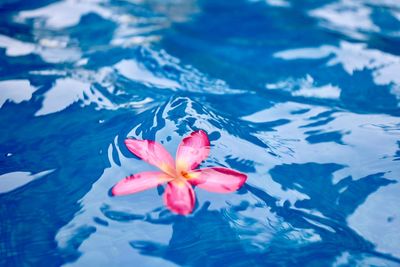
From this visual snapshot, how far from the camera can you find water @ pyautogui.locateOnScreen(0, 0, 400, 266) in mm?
1543

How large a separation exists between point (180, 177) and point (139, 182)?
0.50 feet

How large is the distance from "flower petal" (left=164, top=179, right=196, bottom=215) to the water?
46mm

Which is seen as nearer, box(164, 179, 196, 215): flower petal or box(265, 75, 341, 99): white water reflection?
box(164, 179, 196, 215): flower petal

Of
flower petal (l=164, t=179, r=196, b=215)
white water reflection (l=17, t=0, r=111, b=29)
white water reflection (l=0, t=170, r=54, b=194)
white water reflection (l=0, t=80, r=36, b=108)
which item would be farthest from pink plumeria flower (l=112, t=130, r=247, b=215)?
white water reflection (l=17, t=0, r=111, b=29)

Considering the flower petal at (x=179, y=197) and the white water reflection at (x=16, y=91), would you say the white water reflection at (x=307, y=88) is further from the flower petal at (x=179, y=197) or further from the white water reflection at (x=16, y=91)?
the white water reflection at (x=16, y=91)

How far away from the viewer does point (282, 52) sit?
2963 mm

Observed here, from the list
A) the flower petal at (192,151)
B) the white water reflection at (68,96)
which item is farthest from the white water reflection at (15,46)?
the flower petal at (192,151)

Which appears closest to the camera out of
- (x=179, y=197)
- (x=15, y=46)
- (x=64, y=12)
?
(x=179, y=197)

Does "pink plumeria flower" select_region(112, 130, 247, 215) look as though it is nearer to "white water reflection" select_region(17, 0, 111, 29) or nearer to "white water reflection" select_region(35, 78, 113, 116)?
"white water reflection" select_region(35, 78, 113, 116)

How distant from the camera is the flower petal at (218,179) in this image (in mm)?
1599

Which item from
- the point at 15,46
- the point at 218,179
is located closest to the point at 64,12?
the point at 15,46

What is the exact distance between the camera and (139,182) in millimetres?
1594

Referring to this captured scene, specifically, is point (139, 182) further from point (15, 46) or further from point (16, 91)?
point (15, 46)

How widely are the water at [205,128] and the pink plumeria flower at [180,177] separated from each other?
0.05 m
